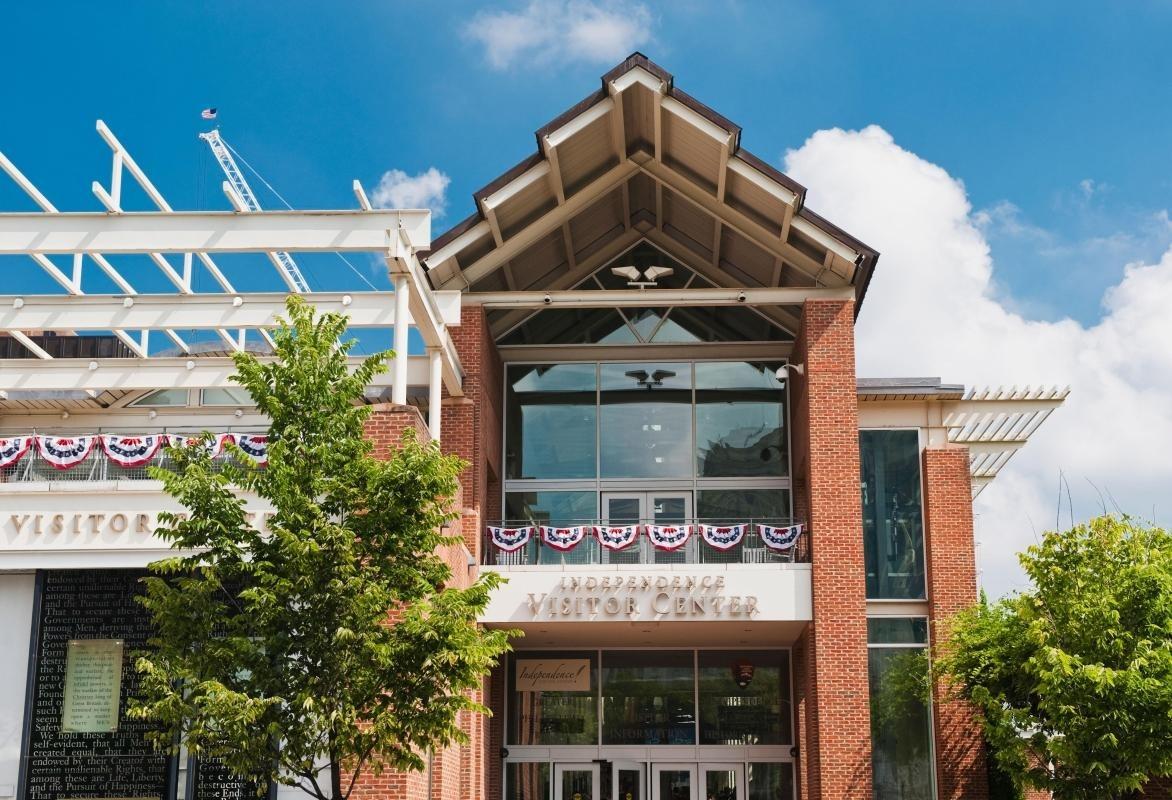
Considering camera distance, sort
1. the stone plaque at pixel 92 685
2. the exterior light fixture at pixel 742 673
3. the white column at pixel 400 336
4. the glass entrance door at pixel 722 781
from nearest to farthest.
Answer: the stone plaque at pixel 92 685 → the white column at pixel 400 336 → the glass entrance door at pixel 722 781 → the exterior light fixture at pixel 742 673

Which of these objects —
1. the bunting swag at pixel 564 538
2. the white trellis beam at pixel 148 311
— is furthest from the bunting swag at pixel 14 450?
the bunting swag at pixel 564 538

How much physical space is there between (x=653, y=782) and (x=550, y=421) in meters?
6.99


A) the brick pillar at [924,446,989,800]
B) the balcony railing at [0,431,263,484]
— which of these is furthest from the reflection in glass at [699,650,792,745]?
the balcony railing at [0,431,263,484]

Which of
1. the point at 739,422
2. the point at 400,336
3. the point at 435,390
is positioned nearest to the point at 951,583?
the point at 739,422

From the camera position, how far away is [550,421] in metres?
26.2

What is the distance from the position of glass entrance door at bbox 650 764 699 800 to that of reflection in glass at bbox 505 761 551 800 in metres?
2.01

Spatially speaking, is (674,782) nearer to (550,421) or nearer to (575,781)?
(575,781)

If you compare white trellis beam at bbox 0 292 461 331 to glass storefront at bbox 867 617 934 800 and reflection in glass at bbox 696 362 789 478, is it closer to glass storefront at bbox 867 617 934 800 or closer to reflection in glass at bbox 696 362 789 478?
reflection in glass at bbox 696 362 789 478

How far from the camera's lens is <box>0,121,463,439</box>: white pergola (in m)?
18.6

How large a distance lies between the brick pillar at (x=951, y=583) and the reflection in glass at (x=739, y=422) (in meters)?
2.83

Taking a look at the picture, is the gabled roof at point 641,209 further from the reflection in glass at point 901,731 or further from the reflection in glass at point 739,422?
the reflection in glass at point 901,731

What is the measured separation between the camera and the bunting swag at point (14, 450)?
19.4 meters

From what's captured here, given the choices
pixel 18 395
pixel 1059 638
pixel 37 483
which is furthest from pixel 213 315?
pixel 1059 638

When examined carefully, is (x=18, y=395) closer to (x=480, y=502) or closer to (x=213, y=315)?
(x=213, y=315)
